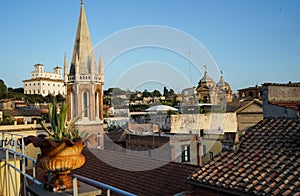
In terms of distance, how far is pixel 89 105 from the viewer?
2753cm

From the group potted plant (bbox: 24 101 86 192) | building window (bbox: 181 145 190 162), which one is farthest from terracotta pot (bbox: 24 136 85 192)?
building window (bbox: 181 145 190 162)

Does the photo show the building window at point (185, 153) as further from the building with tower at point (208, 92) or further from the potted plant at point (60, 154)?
the potted plant at point (60, 154)

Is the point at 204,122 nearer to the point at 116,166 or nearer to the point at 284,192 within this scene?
the point at 116,166

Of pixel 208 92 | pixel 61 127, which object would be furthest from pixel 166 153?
pixel 61 127

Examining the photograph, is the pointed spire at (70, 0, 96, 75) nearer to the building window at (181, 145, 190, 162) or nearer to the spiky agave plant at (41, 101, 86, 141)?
the building window at (181, 145, 190, 162)

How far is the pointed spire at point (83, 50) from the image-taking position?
28578 mm

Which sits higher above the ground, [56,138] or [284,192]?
[56,138]

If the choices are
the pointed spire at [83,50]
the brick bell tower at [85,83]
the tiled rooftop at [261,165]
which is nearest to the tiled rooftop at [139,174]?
the tiled rooftop at [261,165]

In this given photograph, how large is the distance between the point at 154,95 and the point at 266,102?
15737 mm

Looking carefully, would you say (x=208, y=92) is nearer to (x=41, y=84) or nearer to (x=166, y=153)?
(x=166, y=153)

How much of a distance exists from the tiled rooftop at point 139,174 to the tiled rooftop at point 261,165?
1476 mm

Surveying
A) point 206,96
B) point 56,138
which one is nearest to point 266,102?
point 56,138

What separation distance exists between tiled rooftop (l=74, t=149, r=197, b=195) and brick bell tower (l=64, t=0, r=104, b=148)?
15362 mm

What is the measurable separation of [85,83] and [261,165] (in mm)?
23420
